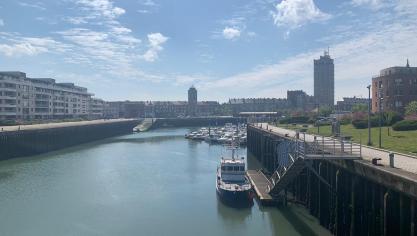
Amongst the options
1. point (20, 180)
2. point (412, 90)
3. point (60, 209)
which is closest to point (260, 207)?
point (60, 209)

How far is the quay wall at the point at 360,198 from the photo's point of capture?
2466 centimetres

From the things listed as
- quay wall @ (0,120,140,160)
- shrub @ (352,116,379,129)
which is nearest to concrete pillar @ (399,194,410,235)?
shrub @ (352,116,379,129)

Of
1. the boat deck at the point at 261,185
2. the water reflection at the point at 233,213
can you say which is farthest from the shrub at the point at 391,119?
the water reflection at the point at 233,213

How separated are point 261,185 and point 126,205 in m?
17.4

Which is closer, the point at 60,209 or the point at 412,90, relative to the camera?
the point at 60,209

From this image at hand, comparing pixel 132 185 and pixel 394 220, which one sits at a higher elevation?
pixel 394 220

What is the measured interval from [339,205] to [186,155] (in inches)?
2803

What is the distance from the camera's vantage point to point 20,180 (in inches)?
2625

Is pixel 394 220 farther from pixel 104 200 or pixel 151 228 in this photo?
pixel 104 200

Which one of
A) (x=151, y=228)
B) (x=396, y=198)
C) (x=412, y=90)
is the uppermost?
(x=412, y=90)

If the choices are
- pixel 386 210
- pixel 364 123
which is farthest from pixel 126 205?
pixel 364 123

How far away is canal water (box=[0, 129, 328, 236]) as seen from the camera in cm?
4181

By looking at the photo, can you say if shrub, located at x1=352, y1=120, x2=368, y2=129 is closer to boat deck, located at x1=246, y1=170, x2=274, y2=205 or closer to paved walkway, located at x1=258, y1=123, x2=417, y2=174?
boat deck, located at x1=246, y1=170, x2=274, y2=205

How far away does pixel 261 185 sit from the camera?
56.2 metres
